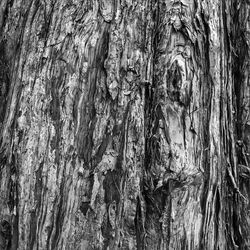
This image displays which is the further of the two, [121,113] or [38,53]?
A: [38,53]

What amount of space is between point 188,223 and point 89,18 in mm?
1003

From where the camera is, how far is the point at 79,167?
1745mm

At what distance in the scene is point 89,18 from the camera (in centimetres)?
187

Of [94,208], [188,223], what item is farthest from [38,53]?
[188,223]

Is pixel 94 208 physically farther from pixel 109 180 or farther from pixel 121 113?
pixel 121 113

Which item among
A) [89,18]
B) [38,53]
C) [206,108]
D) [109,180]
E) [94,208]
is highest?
[89,18]

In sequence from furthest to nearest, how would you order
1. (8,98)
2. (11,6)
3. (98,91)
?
(11,6), (8,98), (98,91)

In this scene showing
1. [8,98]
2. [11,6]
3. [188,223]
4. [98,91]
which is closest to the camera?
[188,223]

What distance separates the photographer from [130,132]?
5.72ft

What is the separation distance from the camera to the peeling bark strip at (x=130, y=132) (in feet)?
5.55

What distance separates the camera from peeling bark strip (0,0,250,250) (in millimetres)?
1690

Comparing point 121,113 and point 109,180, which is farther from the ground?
point 121,113

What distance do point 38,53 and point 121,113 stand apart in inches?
19.9

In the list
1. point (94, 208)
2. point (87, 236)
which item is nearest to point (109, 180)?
point (94, 208)
